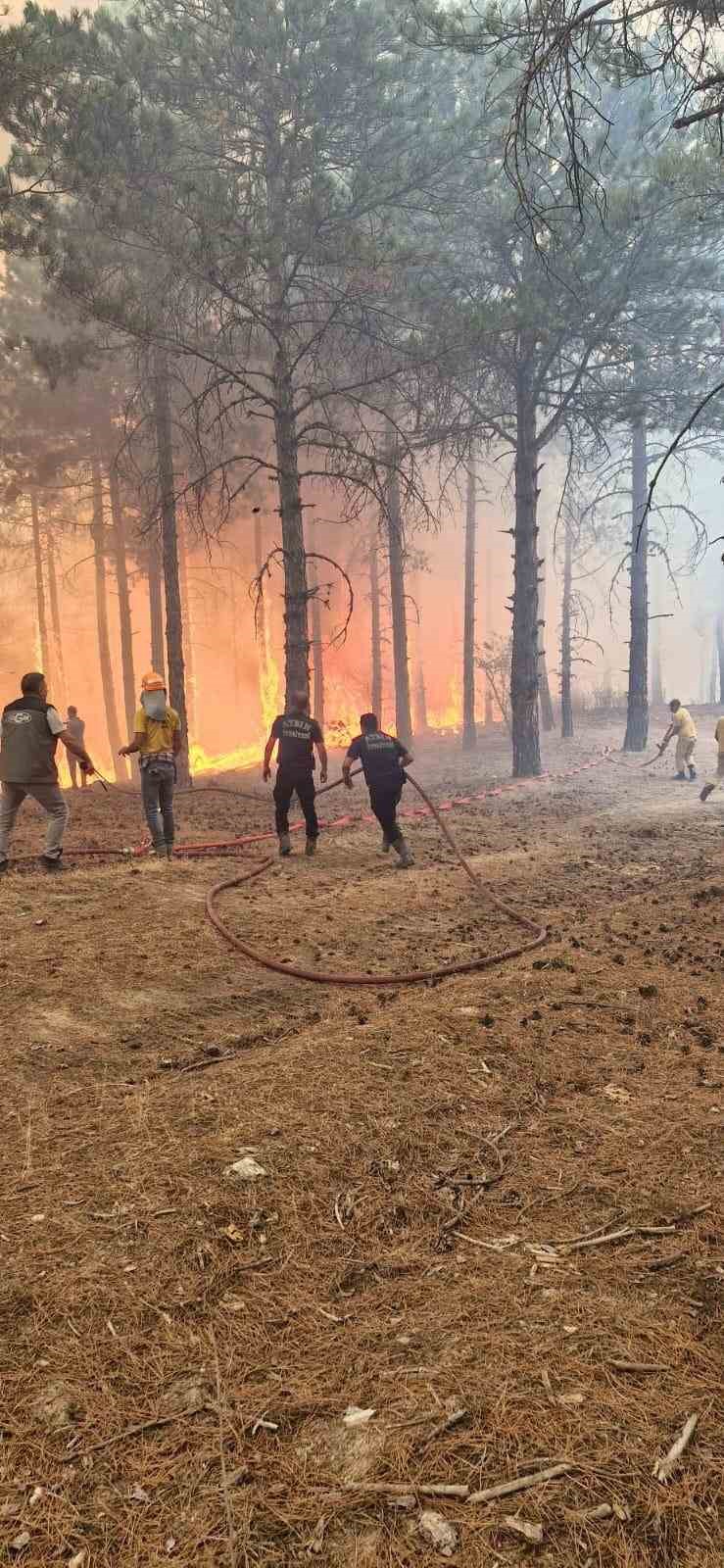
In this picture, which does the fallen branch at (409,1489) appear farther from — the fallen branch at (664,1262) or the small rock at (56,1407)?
the fallen branch at (664,1262)

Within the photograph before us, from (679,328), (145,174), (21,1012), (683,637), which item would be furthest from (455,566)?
(21,1012)

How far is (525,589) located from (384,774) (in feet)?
30.9

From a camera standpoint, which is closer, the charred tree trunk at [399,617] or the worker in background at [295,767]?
the worker in background at [295,767]

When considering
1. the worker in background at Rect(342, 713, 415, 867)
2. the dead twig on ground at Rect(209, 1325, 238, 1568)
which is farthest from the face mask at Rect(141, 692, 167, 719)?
the dead twig on ground at Rect(209, 1325, 238, 1568)

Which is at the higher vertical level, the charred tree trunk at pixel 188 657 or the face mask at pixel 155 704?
the charred tree trunk at pixel 188 657

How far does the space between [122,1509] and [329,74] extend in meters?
15.7

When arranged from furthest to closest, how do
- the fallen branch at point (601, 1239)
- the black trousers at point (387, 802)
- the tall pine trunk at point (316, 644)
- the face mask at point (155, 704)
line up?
the tall pine trunk at point (316, 644) < the black trousers at point (387, 802) < the face mask at point (155, 704) < the fallen branch at point (601, 1239)

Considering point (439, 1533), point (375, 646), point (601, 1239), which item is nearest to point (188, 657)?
point (375, 646)

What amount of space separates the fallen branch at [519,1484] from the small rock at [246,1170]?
4.89 feet

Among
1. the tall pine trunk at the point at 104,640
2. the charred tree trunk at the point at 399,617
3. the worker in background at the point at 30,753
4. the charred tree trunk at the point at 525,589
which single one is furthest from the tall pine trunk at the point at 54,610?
the worker in background at the point at 30,753

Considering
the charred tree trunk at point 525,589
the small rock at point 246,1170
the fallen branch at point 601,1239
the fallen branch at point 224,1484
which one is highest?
the charred tree trunk at point 525,589

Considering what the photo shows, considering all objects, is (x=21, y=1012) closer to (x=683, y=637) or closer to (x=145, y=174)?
(x=145, y=174)

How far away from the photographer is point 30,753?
27.0ft

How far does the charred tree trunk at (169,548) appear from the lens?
48.9 ft
